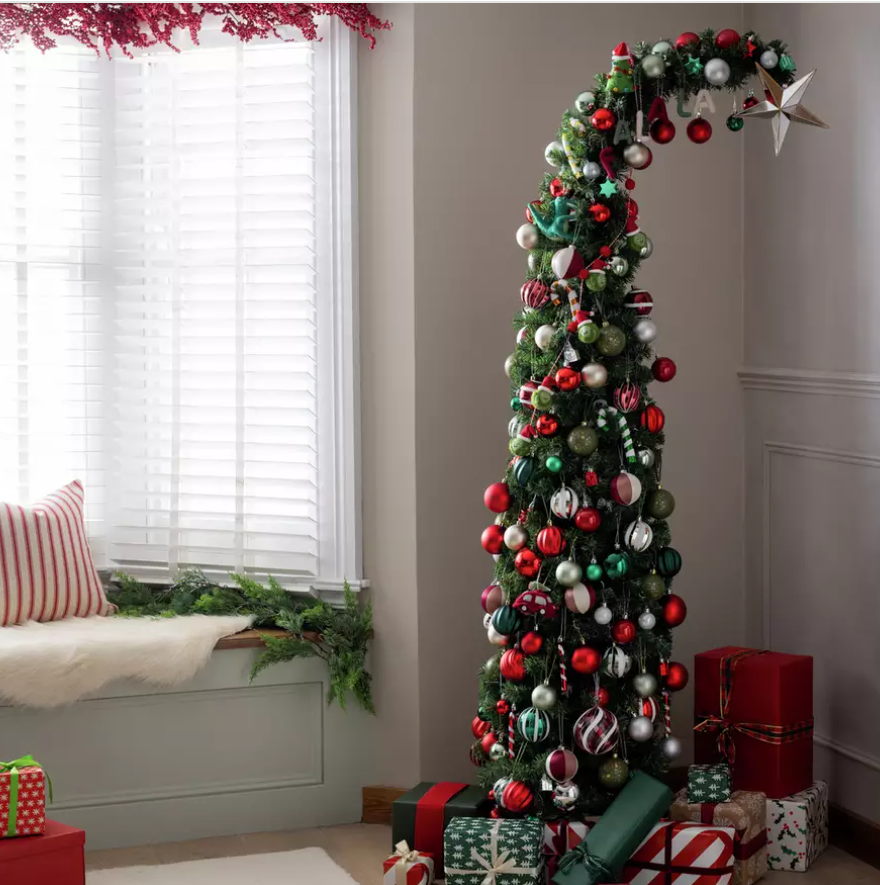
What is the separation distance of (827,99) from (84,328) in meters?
2.23

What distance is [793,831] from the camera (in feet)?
10.5

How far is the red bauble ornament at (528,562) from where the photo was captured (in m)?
2.90

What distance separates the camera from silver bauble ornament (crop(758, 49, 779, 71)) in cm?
286

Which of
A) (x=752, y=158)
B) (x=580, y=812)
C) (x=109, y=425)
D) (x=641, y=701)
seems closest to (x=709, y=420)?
(x=752, y=158)

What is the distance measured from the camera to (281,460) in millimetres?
3654

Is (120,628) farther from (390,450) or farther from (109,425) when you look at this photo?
(390,450)

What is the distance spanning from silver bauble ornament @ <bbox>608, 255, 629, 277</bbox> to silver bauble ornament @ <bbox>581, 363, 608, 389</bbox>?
22 cm

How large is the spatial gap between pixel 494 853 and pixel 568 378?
1091 millimetres

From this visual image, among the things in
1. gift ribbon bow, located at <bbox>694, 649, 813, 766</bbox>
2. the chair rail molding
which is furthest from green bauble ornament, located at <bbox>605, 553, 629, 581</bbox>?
the chair rail molding

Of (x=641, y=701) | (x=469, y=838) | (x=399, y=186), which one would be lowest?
(x=469, y=838)

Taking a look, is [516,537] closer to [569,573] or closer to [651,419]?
[569,573]

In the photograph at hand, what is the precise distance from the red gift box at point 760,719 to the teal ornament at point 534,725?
584mm

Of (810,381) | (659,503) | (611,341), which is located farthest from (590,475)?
(810,381)

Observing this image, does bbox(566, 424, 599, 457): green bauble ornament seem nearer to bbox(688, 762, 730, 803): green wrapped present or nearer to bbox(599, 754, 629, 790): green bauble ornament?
bbox(599, 754, 629, 790): green bauble ornament
